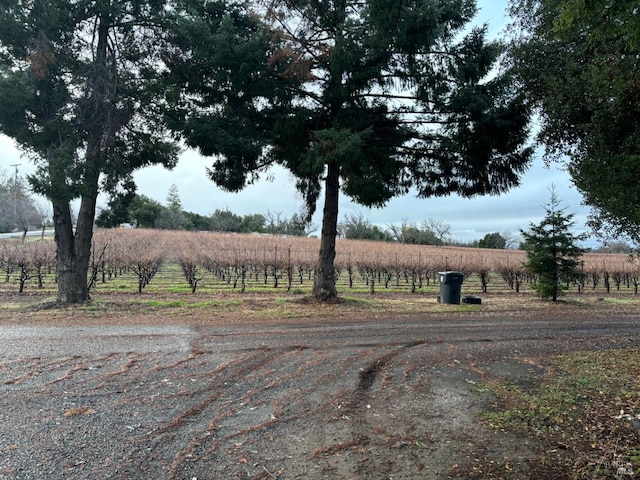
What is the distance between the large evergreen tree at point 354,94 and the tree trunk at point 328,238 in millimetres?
128

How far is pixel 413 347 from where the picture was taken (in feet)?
20.9

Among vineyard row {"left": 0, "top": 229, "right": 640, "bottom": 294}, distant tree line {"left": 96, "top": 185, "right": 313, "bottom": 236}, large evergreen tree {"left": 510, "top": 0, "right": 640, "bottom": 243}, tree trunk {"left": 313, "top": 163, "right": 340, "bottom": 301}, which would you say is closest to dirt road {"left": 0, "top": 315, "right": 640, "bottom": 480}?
large evergreen tree {"left": 510, "top": 0, "right": 640, "bottom": 243}

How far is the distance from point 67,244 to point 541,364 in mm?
10491

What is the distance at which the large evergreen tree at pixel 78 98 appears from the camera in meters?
8.74

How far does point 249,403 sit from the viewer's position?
3.82 m

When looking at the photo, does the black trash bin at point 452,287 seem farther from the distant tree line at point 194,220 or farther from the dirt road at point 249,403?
the distant tree line at point 194,220

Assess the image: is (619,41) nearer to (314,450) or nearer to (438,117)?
(438,117)

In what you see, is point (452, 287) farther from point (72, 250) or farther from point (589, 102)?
point (72, 250)

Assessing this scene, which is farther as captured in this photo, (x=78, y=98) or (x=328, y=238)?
(x=328, y=238)

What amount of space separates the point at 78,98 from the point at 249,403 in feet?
29.5

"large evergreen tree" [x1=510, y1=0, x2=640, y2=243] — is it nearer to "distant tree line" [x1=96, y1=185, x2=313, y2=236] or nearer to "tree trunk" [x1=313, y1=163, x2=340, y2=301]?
"tree trunk" [x1=313, y1=163, x2=340, y2=301]

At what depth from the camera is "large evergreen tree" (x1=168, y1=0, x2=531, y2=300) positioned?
9.30 metres

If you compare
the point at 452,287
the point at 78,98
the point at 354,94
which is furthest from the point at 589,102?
the point at 78,98

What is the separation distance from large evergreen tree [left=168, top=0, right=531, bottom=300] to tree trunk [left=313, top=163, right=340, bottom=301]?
0.13m
